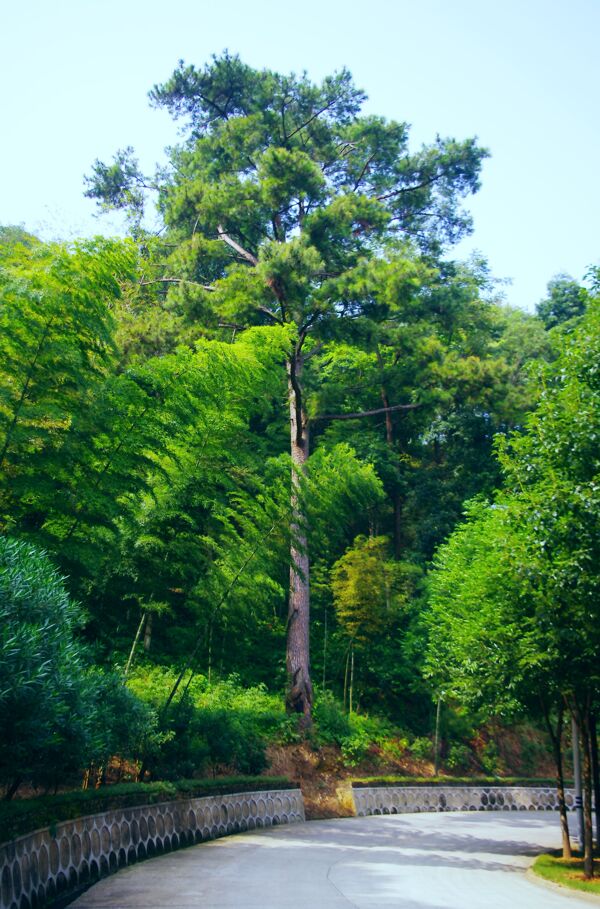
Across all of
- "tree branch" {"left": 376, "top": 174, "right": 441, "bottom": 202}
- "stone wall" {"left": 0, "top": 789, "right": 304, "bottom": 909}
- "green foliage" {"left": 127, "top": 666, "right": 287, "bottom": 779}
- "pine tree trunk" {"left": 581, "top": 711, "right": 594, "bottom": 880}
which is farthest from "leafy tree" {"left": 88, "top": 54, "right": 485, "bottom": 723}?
"pine tree trunk" {"left": 581, "top": 711, "right": 594, "bottom": 880}

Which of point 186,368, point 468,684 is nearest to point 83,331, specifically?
point 186,368

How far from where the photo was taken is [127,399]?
1112cm

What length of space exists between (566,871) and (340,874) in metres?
3.44

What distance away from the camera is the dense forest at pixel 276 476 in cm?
1023

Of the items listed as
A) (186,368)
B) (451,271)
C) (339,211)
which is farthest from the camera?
(451,271)

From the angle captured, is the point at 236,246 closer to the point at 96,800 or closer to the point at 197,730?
the point at 197,730

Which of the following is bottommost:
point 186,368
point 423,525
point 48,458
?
point 48,458

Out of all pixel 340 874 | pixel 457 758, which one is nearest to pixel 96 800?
pixel 340 874

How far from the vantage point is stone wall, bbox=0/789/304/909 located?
758cm

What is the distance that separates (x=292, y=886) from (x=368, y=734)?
16401mm

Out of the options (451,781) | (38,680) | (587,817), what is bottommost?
(451,781)

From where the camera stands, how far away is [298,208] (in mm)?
25344

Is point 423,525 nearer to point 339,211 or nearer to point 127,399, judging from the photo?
point 339,211

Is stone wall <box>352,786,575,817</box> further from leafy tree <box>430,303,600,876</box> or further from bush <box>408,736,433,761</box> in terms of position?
leafy tree <box>430,303,600,876</box>
